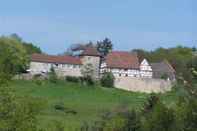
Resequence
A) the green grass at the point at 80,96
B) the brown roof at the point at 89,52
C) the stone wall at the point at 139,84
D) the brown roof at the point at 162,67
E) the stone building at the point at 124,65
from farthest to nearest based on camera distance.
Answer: the brown roof at the point at 162,67 < the stone building at the point at 124,65 < the brown roof at the point at 89,52 < the stone wall at the point at 139,84 < the green grass at the point at 80,96

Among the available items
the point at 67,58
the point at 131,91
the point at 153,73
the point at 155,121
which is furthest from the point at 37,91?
the point at 155,121

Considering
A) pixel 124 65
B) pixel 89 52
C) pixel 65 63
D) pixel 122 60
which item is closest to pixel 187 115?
pixel 65 63

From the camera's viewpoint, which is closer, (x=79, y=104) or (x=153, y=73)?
(x=79, y=104)

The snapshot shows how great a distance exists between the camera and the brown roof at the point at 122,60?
97.6 metres

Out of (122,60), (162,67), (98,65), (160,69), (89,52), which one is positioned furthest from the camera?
(162,67)

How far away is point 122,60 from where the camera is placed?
98750 mm

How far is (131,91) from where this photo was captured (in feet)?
257

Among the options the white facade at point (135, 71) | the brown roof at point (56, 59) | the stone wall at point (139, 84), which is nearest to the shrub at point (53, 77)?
the stone wall at point (139, 84)

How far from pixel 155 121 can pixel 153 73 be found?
82.9m

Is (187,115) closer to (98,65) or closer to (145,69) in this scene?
(98,65)

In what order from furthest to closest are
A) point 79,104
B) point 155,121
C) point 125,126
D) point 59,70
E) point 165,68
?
point 165,68
point 59,70
point 79,104
point 125,126
point 155,121

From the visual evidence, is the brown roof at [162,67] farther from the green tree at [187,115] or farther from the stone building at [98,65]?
the green tree at [187,115]

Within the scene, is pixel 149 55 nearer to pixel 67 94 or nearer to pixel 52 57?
pixel 52 57

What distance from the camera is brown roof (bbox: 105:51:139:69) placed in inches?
3844
